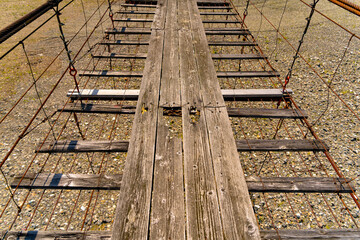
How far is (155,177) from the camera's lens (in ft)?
9.27

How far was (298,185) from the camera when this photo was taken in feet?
10.1

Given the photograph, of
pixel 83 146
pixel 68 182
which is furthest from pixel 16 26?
pixel 68 182

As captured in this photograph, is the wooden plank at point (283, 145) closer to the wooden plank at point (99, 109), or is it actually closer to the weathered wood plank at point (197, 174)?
the weathered wood plank at point (197, 174)

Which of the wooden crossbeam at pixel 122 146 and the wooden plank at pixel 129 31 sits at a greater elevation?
the wooden plank at pixel 129 31

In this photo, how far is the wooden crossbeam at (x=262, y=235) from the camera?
98.3 inches

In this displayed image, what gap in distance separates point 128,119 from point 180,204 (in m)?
5.25

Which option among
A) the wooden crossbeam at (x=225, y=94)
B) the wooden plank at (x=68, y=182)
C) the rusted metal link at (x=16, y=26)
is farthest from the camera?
the wooden crossbeam at (x=225, y=94)

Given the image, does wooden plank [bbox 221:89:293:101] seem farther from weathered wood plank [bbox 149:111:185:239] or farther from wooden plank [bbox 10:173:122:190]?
wooden plank [bbox 10:173:122:190]

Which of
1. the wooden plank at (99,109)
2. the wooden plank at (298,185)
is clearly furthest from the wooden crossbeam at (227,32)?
the wooden plank at (298,185)

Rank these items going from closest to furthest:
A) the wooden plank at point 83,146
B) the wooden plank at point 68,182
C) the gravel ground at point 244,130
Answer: the wooden plank at point 68,182 < the wooden plank at point 83,146 < the gravel ground at point 244,130

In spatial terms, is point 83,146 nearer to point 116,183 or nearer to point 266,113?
point 116,183

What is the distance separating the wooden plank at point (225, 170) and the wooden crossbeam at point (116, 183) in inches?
14.7

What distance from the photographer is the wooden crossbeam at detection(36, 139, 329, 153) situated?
3.48 m

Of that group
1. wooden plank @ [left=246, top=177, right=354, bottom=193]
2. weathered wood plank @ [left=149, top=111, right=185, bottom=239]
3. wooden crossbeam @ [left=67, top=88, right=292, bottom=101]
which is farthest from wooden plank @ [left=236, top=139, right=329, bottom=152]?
wooden crossbeam @ [left=67, top=88, right=292, bottom=101]
